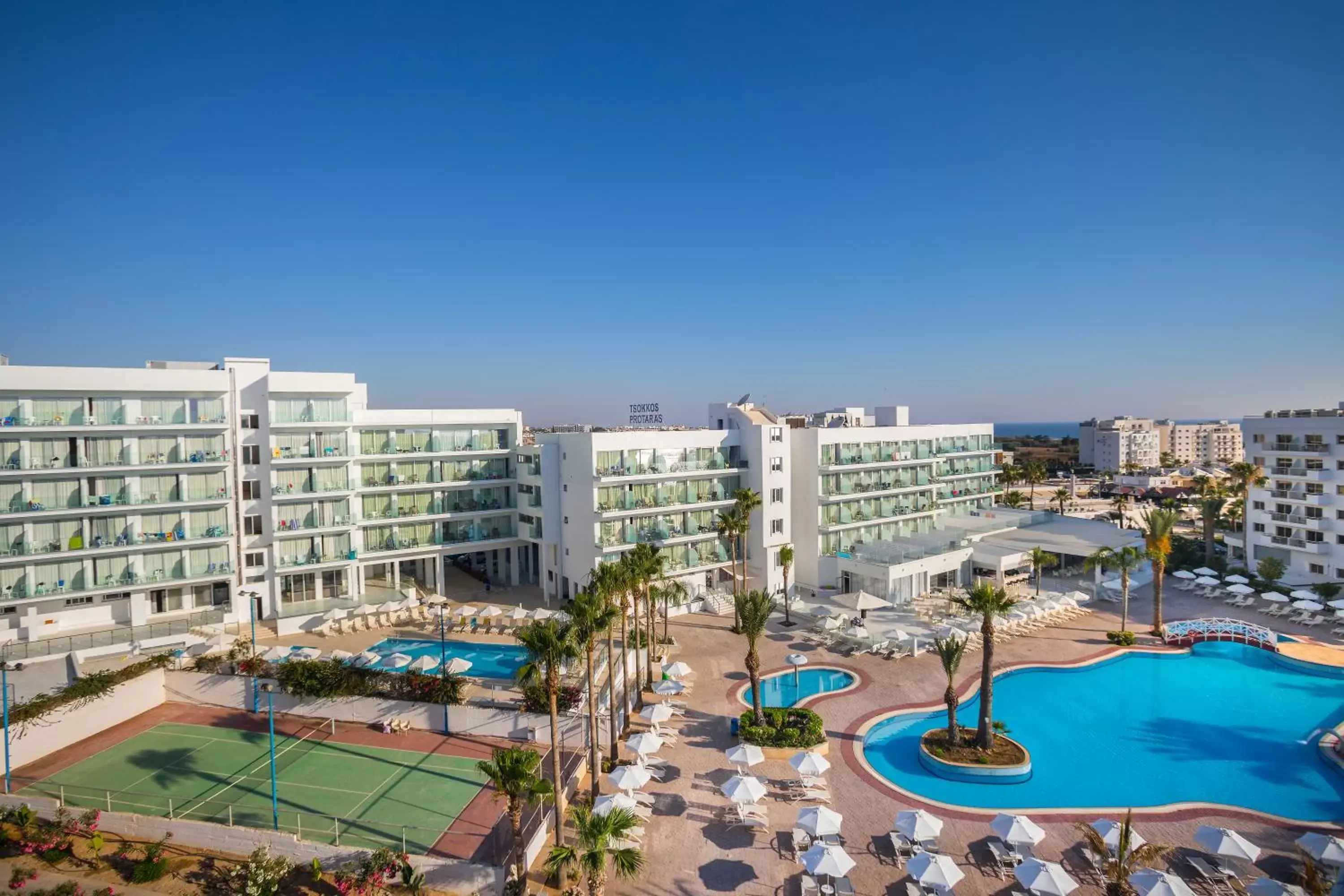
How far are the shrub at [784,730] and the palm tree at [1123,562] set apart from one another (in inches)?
867

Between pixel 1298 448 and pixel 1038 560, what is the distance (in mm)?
20793

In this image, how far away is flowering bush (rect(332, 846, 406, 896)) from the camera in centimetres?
1853

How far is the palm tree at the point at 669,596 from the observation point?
36.3m

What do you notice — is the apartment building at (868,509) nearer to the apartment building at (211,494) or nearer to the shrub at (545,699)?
the apartment building at (211,494)

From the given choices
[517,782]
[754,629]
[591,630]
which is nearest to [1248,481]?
[754,629]

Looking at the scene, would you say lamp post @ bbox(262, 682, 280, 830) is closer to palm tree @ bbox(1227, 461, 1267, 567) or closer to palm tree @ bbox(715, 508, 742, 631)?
palm tree @ bbox(715, 508, 742, 631)

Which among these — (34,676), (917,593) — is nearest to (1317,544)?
(917,593)

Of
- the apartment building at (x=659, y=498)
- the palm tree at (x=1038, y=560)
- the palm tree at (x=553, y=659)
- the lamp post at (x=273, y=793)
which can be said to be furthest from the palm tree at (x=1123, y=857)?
the apartment building at (x=659, y=498)

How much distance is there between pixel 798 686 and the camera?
3219 centimetres

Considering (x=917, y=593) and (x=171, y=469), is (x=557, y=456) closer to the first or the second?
(x=171, y=469)

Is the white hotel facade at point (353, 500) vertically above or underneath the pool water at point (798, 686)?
above

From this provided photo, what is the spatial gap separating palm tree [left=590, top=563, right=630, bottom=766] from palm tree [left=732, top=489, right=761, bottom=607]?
12.8 metres

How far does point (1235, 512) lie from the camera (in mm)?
66062

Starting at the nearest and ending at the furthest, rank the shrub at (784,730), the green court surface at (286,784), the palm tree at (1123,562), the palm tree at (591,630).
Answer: the green court surface at (286,784), the palm tree at (591,630), the shrub at (784,730), the palm tree at (1123,562)
